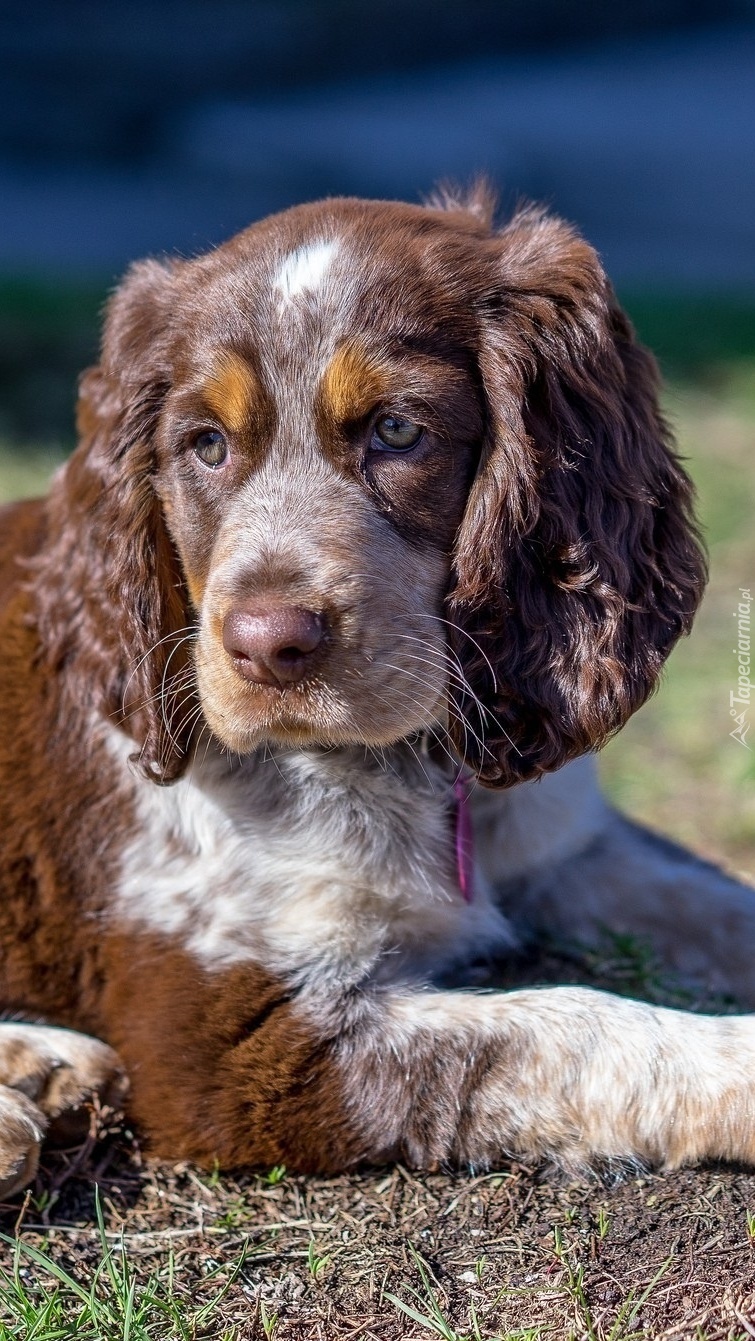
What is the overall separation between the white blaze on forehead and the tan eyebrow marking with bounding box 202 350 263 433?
18cm

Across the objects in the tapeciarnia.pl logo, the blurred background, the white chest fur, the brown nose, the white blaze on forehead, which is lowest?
the white chest fur

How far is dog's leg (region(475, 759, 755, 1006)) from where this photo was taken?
4039mm

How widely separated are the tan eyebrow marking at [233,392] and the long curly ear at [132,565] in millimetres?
218

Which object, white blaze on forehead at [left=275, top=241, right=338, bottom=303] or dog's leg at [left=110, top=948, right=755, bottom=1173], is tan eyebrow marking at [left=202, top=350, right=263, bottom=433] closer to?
white blaze on forehead at [left=275, top=241, right=338, bottom=303]

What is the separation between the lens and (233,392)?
3.23 meters

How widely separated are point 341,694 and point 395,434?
0.59 metres

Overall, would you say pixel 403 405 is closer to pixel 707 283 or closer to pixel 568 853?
pixel 568 853

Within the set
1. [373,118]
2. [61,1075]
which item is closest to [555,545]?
[61,1075]

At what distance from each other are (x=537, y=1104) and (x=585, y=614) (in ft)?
3.55

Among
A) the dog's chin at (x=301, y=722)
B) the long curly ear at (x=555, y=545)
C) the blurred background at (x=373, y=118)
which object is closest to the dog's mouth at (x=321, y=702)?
the dog's chin at (x=301, y=722)

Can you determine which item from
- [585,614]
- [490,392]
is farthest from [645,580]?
[490,392]

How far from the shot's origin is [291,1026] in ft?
10.8

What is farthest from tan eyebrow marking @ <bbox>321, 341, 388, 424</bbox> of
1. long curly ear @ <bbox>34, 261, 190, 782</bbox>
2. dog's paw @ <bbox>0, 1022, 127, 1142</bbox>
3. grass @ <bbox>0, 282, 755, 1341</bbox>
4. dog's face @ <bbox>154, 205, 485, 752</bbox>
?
grass @ <bbox>0, 282, 755, 1341</bbox>

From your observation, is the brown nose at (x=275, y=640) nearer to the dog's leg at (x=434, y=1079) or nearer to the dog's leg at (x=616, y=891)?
the dog's leg at (x=434, y=1079)
